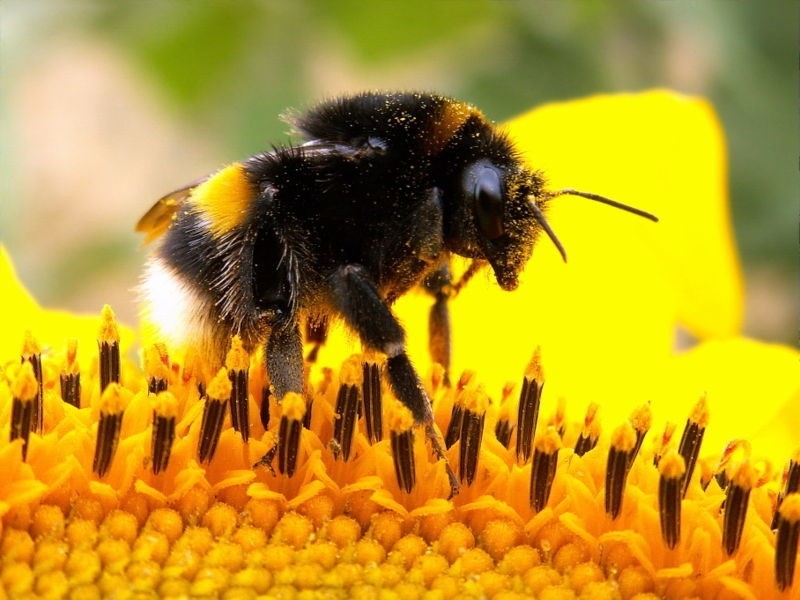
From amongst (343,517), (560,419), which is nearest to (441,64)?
(560,419)

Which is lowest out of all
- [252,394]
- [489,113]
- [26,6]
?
[252,394]

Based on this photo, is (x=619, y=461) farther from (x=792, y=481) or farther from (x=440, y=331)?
(x=440, y=331)

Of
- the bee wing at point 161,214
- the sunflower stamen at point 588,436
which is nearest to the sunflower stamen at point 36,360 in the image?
the bee wing at point 161,214

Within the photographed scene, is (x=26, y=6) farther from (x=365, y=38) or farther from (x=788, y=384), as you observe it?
(x=788, y=384)

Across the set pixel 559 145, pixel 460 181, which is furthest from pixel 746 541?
pixel 559 145

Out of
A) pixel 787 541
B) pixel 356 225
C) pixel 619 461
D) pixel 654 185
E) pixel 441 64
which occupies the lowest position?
pixel 787 541

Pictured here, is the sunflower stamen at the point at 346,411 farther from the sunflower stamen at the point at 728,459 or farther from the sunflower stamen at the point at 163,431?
the sunflower stamen at the point at 728,459
